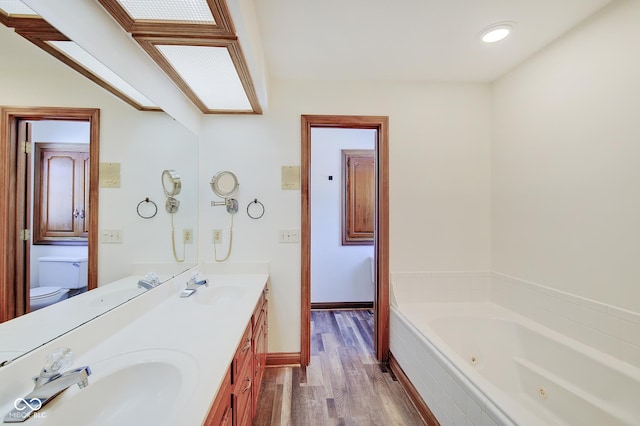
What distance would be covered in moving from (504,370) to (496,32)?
2.25 metres

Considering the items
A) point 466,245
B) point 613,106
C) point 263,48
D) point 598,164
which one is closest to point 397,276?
point 466,245

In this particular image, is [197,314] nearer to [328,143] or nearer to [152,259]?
[152,259]

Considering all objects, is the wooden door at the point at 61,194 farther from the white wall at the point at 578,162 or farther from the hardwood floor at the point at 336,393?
the white wall at the point at 578,162

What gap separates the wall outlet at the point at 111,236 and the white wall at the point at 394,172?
90 centimetres

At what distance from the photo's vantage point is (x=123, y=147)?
4.22 ft

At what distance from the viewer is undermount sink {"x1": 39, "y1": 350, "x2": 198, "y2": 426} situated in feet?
2.37

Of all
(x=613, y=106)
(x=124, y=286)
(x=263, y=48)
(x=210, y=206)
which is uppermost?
(x=263, y=48)

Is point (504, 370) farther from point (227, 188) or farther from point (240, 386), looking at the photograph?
point (227, 188)

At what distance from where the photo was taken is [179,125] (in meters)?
1.85

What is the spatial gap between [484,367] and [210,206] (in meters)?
A: 2.43

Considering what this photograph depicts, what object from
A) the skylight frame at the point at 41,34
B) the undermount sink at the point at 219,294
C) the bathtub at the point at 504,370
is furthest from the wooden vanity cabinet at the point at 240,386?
the skylight frame at the point at 41,34

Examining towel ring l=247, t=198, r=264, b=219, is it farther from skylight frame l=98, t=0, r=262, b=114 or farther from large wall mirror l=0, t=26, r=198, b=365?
skylight frame l=98, t=0, r=262, b=114

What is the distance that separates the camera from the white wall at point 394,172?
221 centimetres

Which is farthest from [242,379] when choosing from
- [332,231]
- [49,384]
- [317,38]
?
[332,231]
